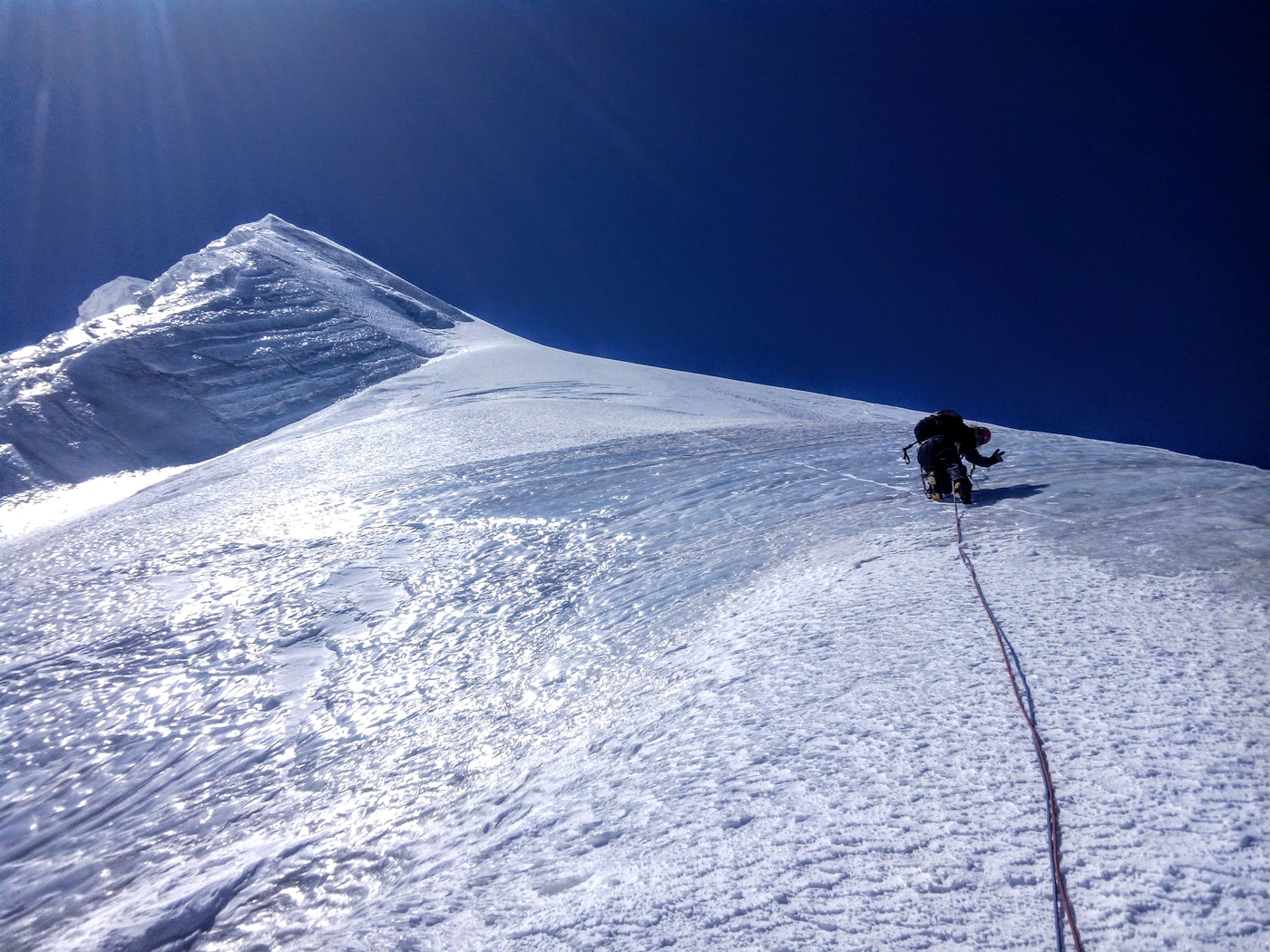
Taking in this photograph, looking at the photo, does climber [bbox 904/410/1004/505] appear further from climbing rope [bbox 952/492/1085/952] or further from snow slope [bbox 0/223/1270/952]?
climbing rope [bbox 952/492/1085/952]

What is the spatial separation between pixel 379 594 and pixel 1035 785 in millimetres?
3865

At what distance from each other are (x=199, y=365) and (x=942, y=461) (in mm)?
14399

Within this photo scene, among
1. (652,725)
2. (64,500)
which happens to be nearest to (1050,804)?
(652,725)

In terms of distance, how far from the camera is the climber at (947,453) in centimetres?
537

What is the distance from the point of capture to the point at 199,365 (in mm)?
14188

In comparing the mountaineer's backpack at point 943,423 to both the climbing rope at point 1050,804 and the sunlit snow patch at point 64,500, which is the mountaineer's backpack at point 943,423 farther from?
the sunlit snow patch at point 64,500

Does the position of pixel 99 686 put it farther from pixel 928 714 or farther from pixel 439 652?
pixel 928 714

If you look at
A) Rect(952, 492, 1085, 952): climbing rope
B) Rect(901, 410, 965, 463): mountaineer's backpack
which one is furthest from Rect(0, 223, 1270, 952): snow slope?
Rect(901, 410, 965, 463): mountaineer's backpack

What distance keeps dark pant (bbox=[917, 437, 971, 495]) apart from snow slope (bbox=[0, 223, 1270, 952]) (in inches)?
13.1

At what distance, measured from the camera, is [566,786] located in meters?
2.56

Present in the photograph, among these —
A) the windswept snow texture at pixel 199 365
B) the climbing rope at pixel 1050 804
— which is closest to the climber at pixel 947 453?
the climbing rope at pixel 1050 804

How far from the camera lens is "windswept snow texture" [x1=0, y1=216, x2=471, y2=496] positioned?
1129 cm

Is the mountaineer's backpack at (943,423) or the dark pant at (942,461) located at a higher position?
the mountaineer's backpack at (943,423)

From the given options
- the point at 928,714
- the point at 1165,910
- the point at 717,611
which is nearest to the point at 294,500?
the point at 717,611
